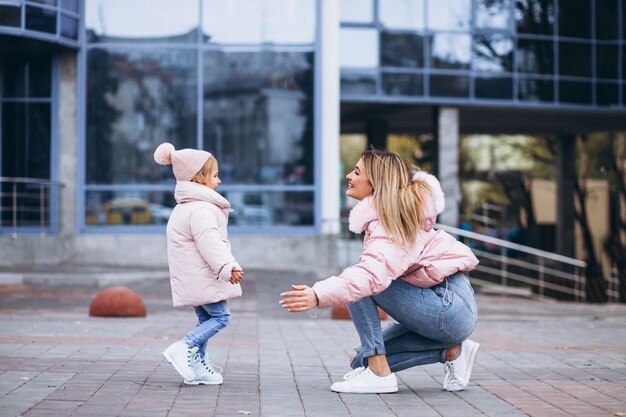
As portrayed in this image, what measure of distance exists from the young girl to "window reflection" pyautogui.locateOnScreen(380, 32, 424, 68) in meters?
17.7

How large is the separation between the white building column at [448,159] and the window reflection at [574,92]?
260 centimetres

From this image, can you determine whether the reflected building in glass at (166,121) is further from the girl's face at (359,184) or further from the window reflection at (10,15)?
the girl's face at (359,184)

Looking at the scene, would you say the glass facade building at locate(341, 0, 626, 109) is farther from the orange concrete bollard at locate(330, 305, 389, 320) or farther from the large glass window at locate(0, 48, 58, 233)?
the orange concrete bollard at locate(330, 305, 389, 320)

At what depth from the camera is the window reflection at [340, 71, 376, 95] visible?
23.9 meters

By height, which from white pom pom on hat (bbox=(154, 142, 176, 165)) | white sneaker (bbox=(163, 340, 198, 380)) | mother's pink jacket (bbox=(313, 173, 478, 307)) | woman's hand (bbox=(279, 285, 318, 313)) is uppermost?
white pom pom on hat (bbox=(154, 142, 176, 165))

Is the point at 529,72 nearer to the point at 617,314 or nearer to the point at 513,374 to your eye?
the point at 617,314

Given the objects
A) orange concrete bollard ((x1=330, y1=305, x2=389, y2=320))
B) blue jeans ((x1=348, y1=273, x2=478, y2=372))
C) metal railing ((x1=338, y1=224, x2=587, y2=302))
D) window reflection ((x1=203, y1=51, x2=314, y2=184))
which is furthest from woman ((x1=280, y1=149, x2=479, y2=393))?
window reflection ((x1=203, y1=51, x2=314, y2=184))

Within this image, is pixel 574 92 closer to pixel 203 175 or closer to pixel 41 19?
pixel 41 19

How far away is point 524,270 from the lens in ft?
94.3

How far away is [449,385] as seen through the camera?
664cm

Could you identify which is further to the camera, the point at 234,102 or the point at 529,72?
the point at 529,72

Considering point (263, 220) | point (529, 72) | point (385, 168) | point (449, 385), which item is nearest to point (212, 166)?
point (385, 168)

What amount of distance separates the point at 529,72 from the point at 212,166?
19690 millimetres

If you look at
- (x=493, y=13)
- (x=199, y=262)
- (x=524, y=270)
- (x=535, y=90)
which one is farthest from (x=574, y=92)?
(x=199, y=262)
